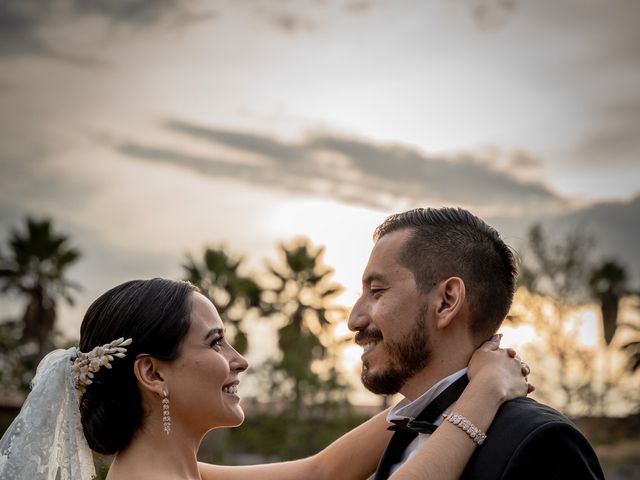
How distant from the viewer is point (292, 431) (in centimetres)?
4016

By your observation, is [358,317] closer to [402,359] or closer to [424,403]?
[402,359]

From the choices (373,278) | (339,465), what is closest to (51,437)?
(339,465)

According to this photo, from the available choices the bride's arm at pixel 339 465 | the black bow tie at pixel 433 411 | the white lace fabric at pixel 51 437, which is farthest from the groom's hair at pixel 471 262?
the white lace fabric at pixel 51 437

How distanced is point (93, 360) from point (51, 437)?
0.57 m

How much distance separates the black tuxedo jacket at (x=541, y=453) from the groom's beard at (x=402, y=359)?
0.60 meters

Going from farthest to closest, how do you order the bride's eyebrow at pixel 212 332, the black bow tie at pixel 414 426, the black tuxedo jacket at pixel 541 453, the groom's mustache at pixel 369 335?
the bride's eyebrow at pixel 212 332
the groom's mustache at pixel 369 335
the black bow tie at pixel 414 426
the black tuxedo jacket at pixel 541 453

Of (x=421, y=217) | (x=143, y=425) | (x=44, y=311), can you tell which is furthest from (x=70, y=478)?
(x=44, y=311)

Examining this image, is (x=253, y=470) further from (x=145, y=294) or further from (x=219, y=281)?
(x=219, y=281)

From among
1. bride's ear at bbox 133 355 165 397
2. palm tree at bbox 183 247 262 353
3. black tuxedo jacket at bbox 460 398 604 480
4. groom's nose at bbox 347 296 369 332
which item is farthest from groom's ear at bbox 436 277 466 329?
palm tree at bbox 183 247 262 353

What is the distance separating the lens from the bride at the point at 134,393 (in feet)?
13.9

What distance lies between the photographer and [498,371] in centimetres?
372

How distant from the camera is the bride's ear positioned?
421cm

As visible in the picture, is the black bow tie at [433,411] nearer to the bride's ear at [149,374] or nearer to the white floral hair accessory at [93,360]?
the bride's ear at [149,374]

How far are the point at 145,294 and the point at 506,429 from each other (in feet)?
5.96
